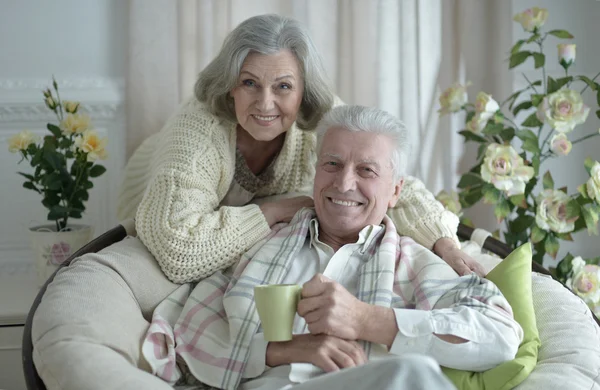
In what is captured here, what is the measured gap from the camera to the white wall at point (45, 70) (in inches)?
110

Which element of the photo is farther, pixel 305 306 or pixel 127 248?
pixel 127 248

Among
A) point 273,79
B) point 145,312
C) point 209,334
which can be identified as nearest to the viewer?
point 209,334

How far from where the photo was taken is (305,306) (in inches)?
58.5

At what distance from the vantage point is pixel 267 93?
2.00 meters

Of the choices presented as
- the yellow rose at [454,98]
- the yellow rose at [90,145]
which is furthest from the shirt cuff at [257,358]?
the yellow rose at [454,98]

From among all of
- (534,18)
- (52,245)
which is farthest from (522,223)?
(52,245)

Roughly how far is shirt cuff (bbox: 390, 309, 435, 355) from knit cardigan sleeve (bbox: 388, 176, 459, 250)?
18.6 inches

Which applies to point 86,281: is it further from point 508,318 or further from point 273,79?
point 508,318

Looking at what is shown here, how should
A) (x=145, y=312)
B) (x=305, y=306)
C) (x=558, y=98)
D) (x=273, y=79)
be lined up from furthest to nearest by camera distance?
(x=558, y=98) → (x=273, y=79) → (x=145, y=312) → (x=305, y=306)

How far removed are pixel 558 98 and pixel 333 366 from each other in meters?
1.35

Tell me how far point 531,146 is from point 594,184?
285mm

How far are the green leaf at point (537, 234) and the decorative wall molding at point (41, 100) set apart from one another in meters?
1.60

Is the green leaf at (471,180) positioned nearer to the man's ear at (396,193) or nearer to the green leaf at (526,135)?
the green leaf at (526,135)

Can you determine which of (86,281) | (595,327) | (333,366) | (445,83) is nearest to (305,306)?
(333,366)
